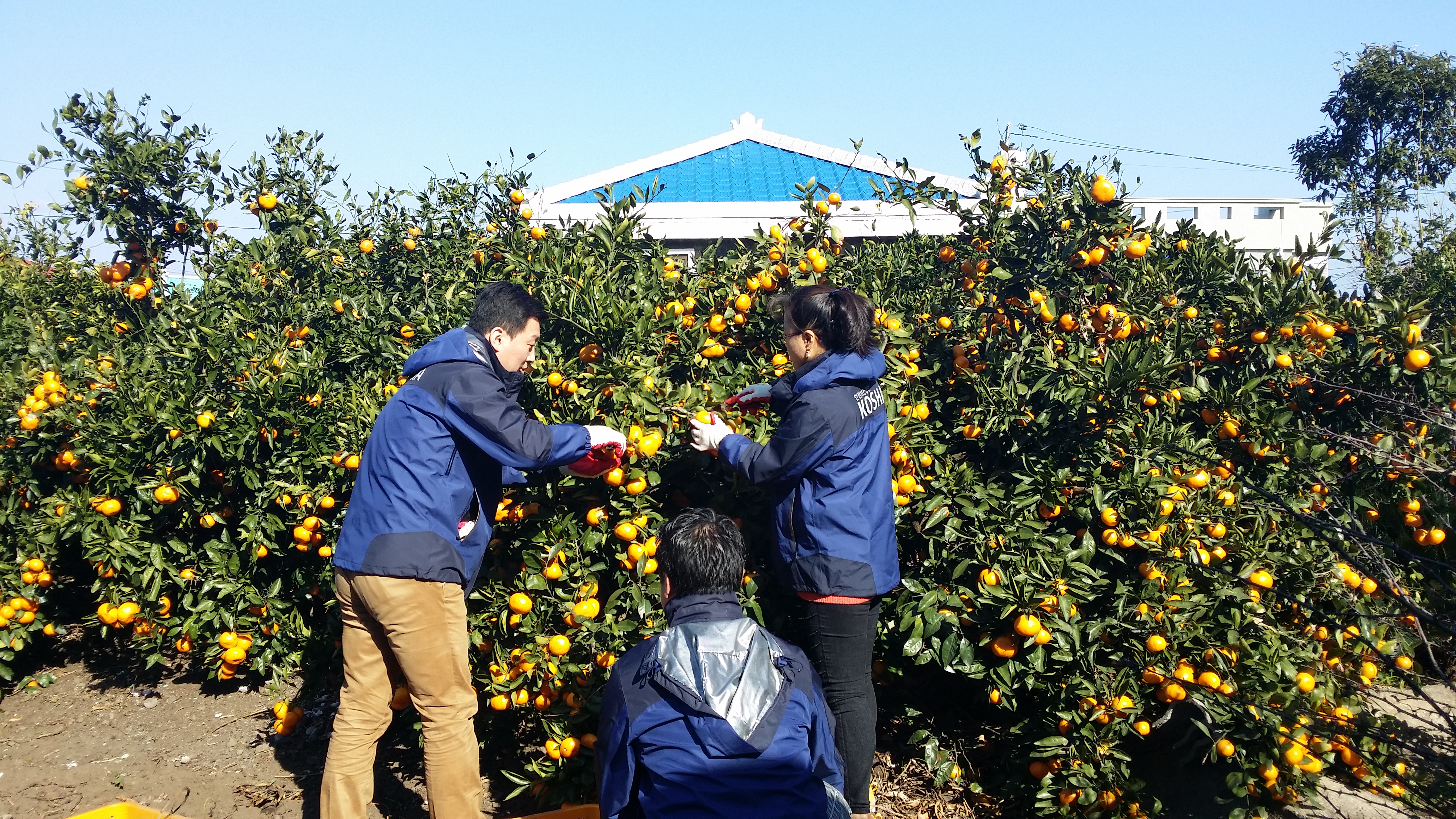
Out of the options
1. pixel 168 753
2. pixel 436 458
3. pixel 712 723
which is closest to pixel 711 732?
pixel 712 723

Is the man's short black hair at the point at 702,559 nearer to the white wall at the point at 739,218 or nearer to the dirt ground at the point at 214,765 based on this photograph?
the dirt ground at the point at 214,765

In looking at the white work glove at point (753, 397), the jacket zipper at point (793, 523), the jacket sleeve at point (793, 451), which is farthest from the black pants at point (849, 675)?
the white work glove at point (753, 397)

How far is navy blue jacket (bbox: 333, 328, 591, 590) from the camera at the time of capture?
2.40 metres

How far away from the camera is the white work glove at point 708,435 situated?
2582 millimetres

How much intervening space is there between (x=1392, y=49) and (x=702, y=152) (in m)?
15.4

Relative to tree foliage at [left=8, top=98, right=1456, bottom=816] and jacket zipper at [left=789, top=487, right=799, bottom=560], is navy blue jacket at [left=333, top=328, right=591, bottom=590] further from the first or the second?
jacket zipper at [left=789, top=487, right=799, bottom=560]

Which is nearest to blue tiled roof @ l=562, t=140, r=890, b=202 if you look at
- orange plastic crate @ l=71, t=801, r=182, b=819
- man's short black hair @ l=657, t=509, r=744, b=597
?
orange plastic crate @ l=71, t=801, r=182, b=819

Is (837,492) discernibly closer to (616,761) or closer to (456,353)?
(616,761)

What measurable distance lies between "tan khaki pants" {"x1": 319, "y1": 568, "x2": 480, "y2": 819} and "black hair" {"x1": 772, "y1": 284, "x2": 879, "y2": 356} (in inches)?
48.7

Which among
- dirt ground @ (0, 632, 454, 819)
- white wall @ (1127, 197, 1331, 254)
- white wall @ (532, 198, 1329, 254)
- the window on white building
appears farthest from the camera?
white wall @ (1127, 197, 1331, 254)

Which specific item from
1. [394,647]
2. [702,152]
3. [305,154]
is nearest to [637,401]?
[394,647]

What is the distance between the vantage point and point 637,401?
2.71 meters

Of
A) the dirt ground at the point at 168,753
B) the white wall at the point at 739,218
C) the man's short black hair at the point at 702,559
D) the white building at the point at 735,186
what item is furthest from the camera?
the white building at the point at 735,186

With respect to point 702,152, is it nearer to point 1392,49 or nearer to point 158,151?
point 158,151
